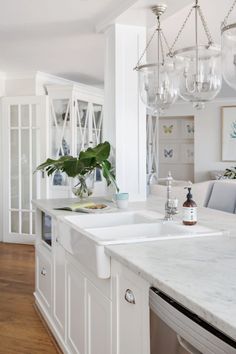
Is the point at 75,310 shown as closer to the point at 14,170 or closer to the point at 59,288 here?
the point at 59,288

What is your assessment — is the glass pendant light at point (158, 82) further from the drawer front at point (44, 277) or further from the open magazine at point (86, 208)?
the drawer front at point (44, 277)

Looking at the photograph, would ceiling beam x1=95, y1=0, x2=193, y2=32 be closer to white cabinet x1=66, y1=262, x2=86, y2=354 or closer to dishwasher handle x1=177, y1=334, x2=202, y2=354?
white cabinet x1=66, y1=262, x2=86, y2=354

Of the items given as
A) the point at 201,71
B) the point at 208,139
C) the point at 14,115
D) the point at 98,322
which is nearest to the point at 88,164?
the point at 201,71

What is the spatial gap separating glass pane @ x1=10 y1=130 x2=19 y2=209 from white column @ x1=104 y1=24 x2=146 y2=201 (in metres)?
2.53

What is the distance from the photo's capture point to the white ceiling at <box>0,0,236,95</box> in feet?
9.41

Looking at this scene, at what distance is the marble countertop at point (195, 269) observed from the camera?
1.00 metres

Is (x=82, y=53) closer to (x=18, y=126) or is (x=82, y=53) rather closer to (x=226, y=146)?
(x=18, y=126)

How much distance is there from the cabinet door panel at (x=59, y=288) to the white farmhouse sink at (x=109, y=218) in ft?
0.69

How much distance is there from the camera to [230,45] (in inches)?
75.6

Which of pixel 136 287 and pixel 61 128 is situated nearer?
pixel 136 287

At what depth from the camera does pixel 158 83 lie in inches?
110

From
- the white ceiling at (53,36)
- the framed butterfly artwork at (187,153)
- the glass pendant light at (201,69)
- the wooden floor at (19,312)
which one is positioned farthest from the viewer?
the framed butterfly artwork at (187,153)

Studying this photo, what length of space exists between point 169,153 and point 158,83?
18.3 ft

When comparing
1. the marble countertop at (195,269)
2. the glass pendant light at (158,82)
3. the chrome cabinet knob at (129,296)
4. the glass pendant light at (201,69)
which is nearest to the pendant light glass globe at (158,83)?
the glass pendant light at (158,82)
